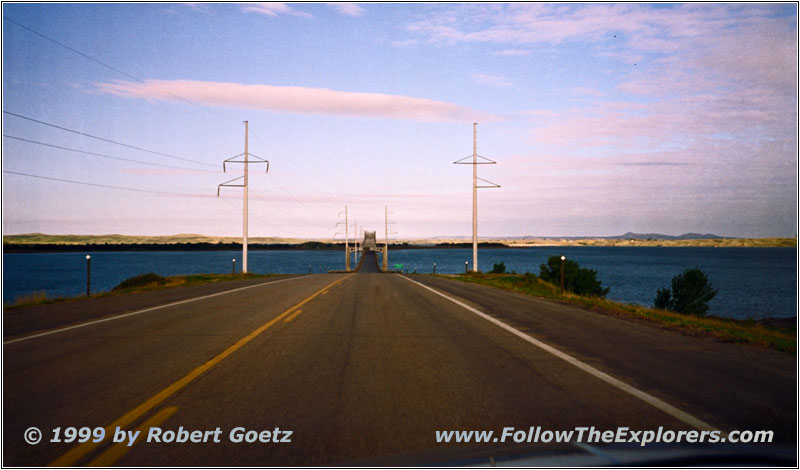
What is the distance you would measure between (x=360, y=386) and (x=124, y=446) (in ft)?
8.96

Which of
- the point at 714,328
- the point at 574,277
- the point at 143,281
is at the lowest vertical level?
the point at 574,277

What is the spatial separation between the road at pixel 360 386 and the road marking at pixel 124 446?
2 cm

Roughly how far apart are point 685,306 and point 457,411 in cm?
6424

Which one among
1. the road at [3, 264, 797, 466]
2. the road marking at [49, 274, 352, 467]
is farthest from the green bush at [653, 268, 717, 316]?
the road marking at [49, 274, 352, 467]

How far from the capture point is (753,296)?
71.6m

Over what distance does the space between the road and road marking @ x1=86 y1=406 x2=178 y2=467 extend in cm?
2

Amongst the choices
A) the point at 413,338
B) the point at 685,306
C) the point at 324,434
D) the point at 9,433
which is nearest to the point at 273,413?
the point at 324,434

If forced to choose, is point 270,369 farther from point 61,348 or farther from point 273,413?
point 61,348

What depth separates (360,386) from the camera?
6.75 metres

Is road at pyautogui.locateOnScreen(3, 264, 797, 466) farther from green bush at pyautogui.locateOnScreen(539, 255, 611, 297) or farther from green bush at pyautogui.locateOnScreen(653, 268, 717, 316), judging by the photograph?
green bush at pyautogui.locateOnScreen(539, 255, 611, 297)

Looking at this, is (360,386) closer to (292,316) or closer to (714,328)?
(292,316)

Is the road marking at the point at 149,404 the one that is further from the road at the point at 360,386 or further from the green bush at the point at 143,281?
the green bush at the point at 143,281

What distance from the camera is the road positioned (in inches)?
186

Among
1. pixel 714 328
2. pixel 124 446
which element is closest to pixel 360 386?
pixel 124 446
